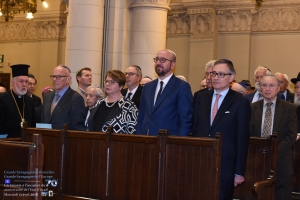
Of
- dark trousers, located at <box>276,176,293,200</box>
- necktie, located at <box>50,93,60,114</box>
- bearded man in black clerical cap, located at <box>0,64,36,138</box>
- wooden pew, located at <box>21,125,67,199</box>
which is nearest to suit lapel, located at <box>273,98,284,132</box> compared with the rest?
dark trousers, located at <box>276,176,293,200</box>

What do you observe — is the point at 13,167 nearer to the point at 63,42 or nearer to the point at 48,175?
the point at 48,175

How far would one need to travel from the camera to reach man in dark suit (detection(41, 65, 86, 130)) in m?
6.62

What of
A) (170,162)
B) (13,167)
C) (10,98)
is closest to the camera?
(13,167)

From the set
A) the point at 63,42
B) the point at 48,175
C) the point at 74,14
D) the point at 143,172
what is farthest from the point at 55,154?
the point at 63,42

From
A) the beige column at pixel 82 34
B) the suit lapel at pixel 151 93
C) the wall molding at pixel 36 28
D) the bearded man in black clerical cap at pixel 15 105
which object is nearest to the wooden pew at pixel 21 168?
the suit lapel at pixel 151 93

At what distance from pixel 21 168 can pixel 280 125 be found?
3558mm

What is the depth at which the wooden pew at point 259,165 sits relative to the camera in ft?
19.4

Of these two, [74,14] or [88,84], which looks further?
[74,14]

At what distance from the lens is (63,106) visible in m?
6.68

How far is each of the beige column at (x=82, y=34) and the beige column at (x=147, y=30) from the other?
0.82m

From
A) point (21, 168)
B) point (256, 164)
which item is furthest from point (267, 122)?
point (21, 168)

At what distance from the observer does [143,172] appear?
552 centimetres

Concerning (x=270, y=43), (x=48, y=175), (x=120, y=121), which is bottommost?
(x=48, y=175)

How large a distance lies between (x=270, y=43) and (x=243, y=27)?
702 mm
